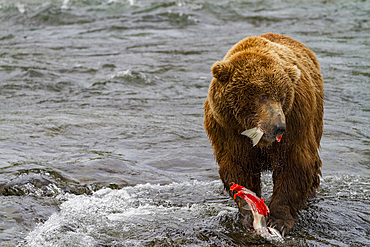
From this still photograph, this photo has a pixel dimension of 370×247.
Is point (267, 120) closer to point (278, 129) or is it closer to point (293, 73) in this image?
point (278, 129)

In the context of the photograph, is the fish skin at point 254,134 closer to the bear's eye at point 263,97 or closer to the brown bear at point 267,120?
the brown bear at point 267,120

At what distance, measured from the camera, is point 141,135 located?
8430 mm

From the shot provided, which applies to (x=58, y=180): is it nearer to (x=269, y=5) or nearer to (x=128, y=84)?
(x=128, y=84)

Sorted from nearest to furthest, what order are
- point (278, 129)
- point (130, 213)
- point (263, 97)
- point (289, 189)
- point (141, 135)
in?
point (278, 129)
point (263, 97)
point (289, 189)
point (130, 213)
point (141, 135)

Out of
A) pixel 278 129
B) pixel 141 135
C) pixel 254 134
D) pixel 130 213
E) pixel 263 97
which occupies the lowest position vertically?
pixel 141 135

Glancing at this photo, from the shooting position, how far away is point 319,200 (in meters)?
5.97

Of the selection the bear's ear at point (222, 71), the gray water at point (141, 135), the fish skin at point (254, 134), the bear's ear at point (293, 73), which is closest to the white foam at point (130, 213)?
the gray water at point (141, 135)

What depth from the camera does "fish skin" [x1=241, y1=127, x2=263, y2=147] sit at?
454 cm

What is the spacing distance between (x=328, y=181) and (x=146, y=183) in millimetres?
2192

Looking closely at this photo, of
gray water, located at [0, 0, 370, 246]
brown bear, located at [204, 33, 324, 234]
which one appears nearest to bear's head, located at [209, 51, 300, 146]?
brown bear, located at [204, 33, 324, 234]

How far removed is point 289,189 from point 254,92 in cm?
117

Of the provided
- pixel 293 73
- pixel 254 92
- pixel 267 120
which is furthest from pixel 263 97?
pixel 293 73

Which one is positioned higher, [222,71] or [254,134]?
[222,71]

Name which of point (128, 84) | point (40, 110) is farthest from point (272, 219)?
point (128, 84)
